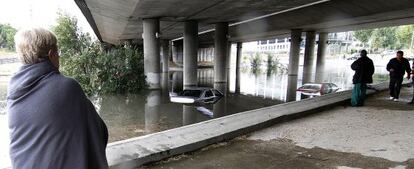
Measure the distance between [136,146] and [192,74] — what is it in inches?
1141

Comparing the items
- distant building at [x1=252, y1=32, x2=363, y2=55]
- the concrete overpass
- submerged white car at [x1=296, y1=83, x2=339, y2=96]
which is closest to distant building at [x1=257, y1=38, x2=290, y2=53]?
distant building at [x1=252, y1=32, x2=363, y2=55]

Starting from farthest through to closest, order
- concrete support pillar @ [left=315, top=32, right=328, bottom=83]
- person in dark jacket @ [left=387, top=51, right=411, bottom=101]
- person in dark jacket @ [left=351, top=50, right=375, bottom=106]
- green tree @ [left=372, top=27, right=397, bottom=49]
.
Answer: green tree @ [left=372, top=27, right=397, bottom=49], concrete support pillar @ [left=315, top=32, right=328, bottom=83], person in dark jacket @ [left=387, top=51, right=411, bottom=101], person in dark jacket @ [left=351, top=50, right=375, bottom=106]

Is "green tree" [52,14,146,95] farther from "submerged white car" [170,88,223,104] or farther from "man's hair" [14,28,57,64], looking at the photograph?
"man's hair" [14,28,57,64]

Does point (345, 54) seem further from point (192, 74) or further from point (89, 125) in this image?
point (89, 125)

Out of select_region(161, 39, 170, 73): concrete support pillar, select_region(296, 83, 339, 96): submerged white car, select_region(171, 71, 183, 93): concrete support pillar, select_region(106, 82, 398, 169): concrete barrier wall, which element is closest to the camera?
select_region(106, 82, 398, 169): concrete barrier wall

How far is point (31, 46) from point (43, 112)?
0.38 metres

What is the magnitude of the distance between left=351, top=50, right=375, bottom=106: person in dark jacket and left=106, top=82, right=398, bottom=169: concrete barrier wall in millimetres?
2686

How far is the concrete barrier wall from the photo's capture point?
491 cm

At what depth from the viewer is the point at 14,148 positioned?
196 cm

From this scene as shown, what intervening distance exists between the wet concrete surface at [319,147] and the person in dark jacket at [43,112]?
10.1ft

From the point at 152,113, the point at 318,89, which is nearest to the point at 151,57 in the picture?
the point at 152,113

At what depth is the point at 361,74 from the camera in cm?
1067

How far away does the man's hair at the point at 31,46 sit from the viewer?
192 cm

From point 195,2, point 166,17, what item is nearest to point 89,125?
point 195,2
